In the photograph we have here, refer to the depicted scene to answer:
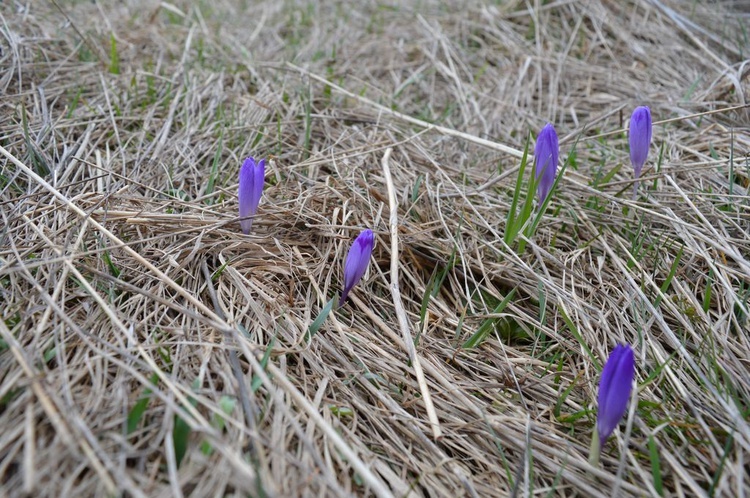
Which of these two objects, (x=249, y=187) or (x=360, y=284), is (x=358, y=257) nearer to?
(x=360, y=284)

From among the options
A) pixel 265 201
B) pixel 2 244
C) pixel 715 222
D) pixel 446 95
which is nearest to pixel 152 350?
pixel 2 244

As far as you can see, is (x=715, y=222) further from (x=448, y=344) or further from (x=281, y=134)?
(x=281, y=134)

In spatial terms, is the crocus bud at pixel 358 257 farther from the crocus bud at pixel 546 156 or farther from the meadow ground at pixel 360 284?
the crocus bud at pixel 546 156

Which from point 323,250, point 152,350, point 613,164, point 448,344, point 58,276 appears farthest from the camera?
point 613,164

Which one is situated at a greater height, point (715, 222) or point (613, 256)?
point (715, 222)

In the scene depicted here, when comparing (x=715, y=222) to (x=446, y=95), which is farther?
(x=446, y=95)

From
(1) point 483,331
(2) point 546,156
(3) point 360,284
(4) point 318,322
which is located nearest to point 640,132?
(2) point 546,156
